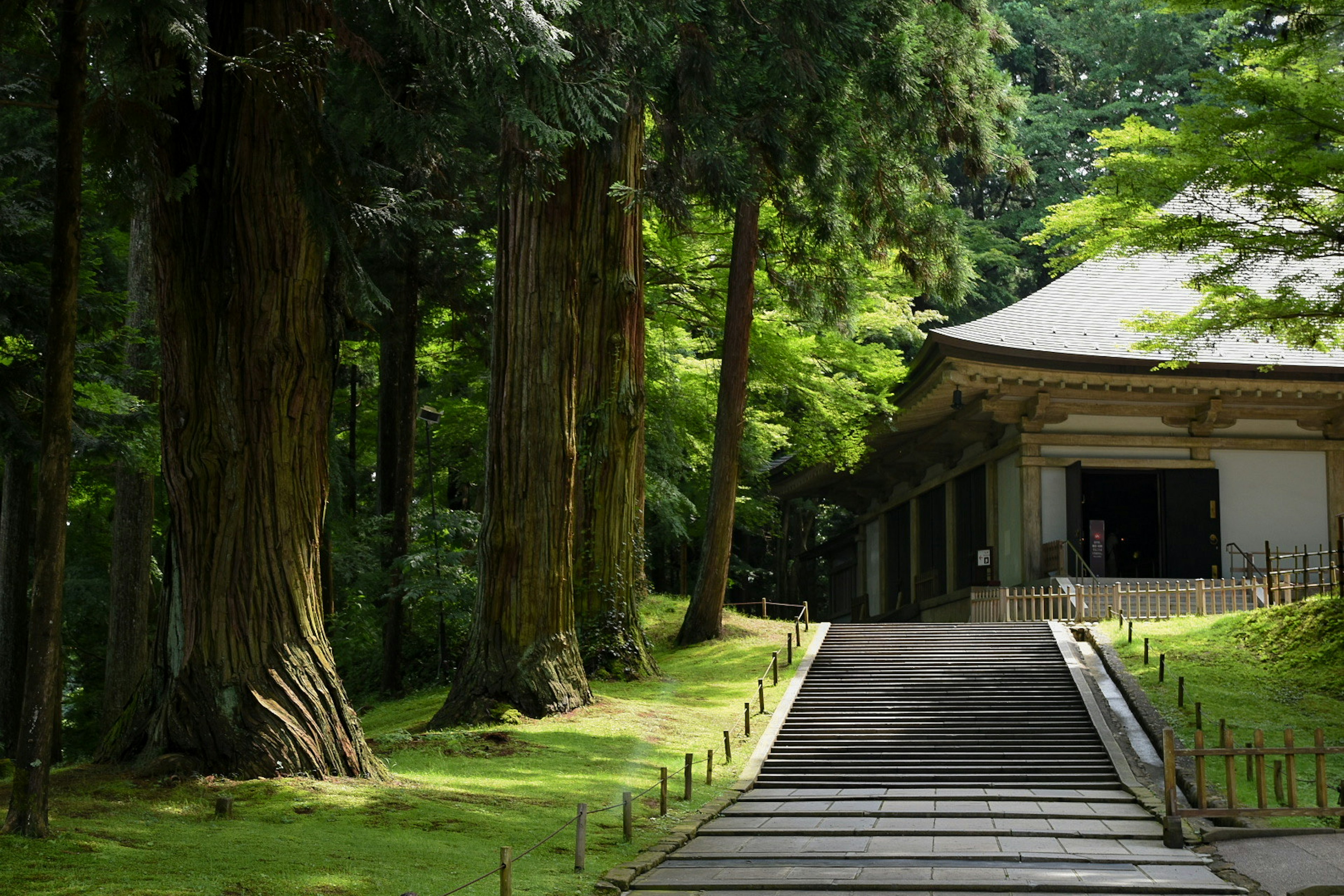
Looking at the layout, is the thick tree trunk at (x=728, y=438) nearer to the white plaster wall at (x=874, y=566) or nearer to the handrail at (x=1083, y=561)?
the handrail at (x=1083, y=561)

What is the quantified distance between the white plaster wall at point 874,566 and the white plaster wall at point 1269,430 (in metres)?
11.3

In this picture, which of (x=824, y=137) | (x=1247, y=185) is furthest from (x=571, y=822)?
(x=1247, y=185)

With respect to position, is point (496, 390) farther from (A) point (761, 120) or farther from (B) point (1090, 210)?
(B) point (1090, 210)

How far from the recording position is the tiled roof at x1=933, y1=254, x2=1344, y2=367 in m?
20.8

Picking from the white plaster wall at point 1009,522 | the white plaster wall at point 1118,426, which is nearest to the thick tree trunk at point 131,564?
the white plaster wall at point 1009,522

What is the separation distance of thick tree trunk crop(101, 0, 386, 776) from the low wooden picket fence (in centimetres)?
1368

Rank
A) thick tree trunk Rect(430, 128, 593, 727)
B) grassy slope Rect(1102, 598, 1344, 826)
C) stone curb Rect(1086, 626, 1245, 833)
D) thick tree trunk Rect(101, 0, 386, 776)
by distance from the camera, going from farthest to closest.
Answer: thick tree trunk Rect(430, 128, 593, 727) < grassy slope Rect(1102, 598, 1344, 826) < stone curb Rect(1086, 626, 1245, 833) < thick tree trunk Rect(101, 0, 386, 776)

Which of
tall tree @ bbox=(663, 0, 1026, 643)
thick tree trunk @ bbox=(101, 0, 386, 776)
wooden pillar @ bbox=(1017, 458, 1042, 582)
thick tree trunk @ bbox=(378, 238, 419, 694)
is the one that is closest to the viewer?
thick tree trunk @ bbox=(101, 0, 386, 776)

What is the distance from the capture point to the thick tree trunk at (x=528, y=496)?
46.1ft

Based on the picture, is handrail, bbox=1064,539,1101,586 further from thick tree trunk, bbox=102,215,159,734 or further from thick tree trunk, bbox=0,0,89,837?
thick tree trunk, bbox=0,0,89,837

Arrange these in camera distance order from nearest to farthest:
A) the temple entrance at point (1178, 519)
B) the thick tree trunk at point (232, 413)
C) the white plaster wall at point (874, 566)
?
the thick tree trunk at point (232, 413) < the temple entrance at point (1178, 519) < the white plaster wall at point (874, 566)

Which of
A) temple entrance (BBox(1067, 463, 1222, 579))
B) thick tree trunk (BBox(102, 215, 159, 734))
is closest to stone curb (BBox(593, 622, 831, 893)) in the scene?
temple entrance (BBox(1067, 463, 1222, 579))

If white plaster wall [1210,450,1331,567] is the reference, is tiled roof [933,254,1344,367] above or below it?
above

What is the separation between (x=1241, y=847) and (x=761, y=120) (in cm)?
873
